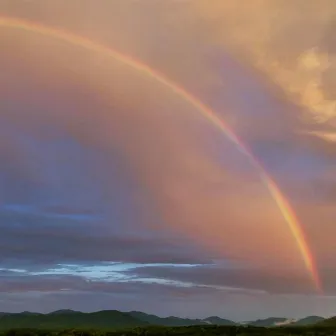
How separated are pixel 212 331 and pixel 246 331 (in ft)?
42.5

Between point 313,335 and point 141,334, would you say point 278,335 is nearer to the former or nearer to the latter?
point 313,335

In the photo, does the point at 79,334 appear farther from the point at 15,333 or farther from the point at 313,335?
the point at 313,335

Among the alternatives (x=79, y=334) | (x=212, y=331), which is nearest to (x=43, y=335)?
(x=79, y=334)

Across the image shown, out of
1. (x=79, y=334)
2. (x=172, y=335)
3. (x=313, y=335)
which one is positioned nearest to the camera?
(x=313, y=335)

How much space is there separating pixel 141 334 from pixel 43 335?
35.0 meters

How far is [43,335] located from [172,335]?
4528 cm

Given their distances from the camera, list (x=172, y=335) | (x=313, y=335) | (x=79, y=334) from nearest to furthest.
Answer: (x=313, y=335)
(x=79, y=334)
(x=172, y=335)

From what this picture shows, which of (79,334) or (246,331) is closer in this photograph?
(79,334)

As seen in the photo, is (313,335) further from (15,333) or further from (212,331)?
(15,333)

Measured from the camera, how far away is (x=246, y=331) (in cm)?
18125

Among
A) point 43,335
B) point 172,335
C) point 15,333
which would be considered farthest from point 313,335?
point 15,333

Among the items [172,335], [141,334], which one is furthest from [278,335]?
[141,334]

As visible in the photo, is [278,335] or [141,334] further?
[141,334]

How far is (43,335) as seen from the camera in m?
172
